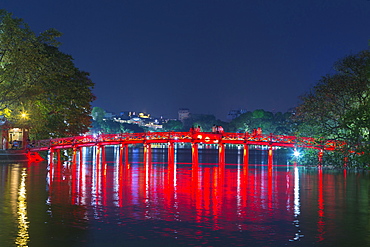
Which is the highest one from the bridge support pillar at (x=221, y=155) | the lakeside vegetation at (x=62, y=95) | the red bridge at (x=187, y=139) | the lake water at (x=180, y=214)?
the lakeside vegetation at (x=62, y=95)

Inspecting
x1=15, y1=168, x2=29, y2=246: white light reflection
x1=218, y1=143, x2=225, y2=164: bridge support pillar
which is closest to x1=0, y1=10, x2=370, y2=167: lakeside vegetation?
x1=218, y1=143, x2=225, y2=164: bridge support pillar

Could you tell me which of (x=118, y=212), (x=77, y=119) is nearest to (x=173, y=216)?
(x=118, y=212)

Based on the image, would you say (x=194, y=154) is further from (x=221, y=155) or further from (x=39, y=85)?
(x=39, y=85)

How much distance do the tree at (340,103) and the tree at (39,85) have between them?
23519 millimetres

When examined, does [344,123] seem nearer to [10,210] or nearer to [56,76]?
[56,76]

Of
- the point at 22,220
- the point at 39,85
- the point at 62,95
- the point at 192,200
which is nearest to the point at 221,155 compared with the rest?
the point at 62,95

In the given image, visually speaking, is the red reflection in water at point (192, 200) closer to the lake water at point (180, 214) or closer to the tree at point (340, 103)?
the lake water at point (180, 214)

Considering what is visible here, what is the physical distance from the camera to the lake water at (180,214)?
17047mm

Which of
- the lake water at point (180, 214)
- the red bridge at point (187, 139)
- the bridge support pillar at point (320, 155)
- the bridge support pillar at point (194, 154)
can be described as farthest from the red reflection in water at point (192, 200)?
the bridge support pillar at point (194, 154)

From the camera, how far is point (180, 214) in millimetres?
21812

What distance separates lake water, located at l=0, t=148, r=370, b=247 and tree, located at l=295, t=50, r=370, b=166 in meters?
15.7

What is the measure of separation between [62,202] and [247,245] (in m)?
11.0

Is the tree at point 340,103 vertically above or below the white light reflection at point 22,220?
above

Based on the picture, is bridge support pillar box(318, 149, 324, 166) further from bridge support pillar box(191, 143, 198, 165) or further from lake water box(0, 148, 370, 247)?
lake water box(0, 148, 370, 247)
